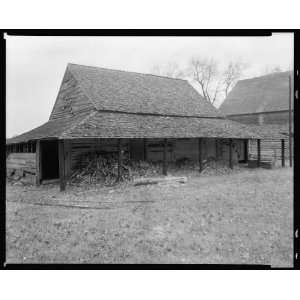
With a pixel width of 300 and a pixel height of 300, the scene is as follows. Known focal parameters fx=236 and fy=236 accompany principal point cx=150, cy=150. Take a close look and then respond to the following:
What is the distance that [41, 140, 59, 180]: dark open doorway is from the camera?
13.2 m

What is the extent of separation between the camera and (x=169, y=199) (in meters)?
8.62

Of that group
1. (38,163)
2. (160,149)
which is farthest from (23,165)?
(160,149)

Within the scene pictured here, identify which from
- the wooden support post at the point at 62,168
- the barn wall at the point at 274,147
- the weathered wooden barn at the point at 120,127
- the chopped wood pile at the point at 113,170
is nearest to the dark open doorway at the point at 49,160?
the weathered wooden barn at the point at 120,127

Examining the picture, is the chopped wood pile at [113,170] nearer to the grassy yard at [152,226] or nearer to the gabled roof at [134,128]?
the grassy yard at [152,226]

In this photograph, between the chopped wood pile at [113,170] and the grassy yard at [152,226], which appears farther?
the chopped wood pile at [113,170]

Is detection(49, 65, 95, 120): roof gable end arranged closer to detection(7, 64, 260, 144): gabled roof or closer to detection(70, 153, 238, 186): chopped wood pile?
detection(7, 64, 260, 144): gabled roof

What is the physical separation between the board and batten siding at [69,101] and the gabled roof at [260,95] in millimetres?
21521

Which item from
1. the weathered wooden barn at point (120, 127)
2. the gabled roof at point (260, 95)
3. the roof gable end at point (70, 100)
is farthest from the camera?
the gabled roof at point (260, 95)

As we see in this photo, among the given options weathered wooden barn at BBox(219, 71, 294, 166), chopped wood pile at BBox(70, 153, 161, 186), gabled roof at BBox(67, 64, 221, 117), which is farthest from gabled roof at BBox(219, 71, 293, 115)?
chopped wood pile at BBox(70, 153, 161, 186)

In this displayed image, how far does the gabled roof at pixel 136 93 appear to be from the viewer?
14623 millimetres

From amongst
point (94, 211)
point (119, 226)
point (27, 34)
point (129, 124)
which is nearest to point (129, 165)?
point (129, 124)

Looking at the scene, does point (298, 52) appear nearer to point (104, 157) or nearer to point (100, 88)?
point (104, 157)

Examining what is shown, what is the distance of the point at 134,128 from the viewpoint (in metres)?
12.5

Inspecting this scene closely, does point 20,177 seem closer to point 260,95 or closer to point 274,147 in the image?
point 274,147
